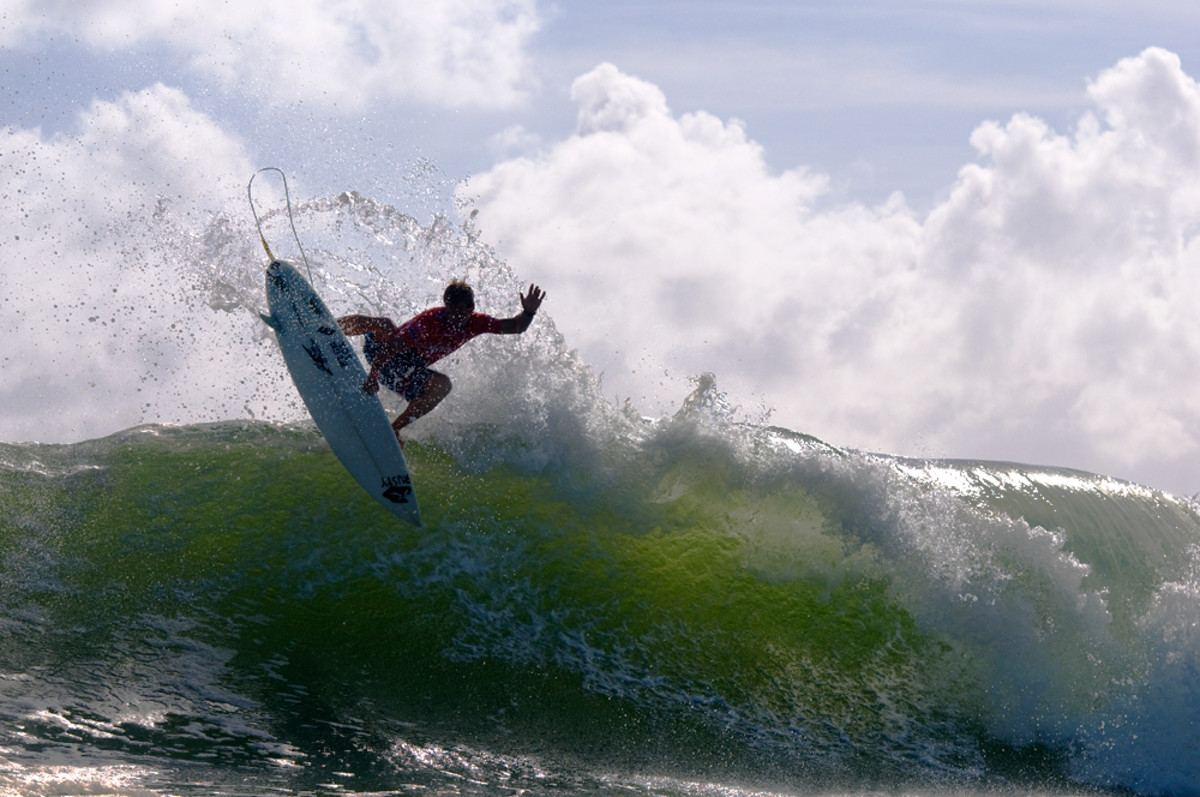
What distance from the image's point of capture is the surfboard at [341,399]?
6.14 metres

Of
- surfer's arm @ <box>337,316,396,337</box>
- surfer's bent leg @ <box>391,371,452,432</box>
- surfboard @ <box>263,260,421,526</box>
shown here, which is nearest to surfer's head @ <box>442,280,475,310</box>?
surfer's arm @ <box>337,316,396,337</box>

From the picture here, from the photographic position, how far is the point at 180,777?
382cm

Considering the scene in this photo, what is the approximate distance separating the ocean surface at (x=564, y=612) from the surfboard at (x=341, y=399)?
61 centimetres

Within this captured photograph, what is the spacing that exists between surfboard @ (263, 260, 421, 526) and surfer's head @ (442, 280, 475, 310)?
834 millimetres

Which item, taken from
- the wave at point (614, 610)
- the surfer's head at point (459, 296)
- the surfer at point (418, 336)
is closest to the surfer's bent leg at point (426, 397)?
the surfer at point (418, 336)

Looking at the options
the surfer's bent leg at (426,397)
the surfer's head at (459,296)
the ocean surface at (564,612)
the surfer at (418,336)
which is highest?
the surfer's head at (459,296)

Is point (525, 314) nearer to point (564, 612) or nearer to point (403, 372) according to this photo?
point (403, 372)

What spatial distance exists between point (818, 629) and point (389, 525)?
334cm

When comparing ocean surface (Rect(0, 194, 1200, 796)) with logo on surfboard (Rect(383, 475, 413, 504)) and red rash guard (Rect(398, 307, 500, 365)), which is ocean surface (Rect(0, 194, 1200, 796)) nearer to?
logo on surfboard (Rect(383, 475, 413, 504))

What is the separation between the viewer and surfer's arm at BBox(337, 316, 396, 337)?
242 inches

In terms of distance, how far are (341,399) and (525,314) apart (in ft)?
4.85

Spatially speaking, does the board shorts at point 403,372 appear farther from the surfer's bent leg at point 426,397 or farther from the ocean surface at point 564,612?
the ocean surface at point 564,612

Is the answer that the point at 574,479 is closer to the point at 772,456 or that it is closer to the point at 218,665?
the point at 772,456

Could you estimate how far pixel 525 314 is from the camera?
19.4 ft
